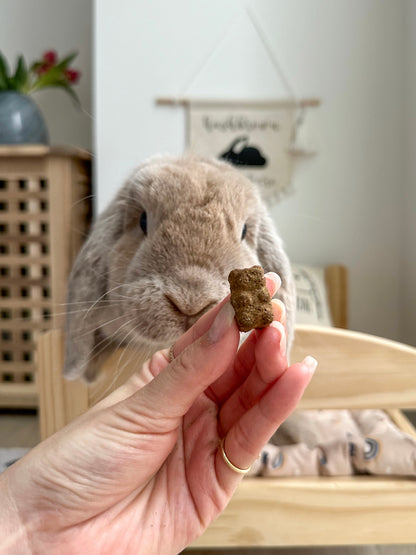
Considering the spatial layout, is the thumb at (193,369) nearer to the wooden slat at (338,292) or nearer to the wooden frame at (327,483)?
the wooden frame at (327,483)

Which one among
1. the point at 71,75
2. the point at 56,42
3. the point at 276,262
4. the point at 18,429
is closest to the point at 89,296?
the point at 276,262

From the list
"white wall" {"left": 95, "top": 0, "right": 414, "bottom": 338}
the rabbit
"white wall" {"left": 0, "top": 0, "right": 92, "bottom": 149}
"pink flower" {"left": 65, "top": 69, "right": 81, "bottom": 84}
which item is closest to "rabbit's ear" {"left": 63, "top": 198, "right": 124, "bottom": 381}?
the rabbit

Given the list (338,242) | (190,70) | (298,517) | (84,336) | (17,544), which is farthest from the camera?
(190,70)

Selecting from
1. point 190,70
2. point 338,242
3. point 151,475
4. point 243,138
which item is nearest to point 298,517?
point 151,475

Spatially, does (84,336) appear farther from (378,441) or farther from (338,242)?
(338,242)

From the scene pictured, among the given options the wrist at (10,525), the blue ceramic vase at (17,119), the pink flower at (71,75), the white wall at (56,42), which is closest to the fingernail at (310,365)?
the wrist at (10,525)

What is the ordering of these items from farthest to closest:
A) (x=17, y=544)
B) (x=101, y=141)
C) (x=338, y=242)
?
(x=101, y=141) < (x=338, y=242) < (x=17, y=544)

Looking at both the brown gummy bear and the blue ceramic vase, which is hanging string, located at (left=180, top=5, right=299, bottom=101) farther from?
the brown gummy bear
